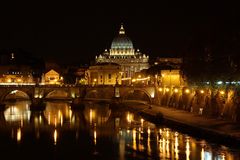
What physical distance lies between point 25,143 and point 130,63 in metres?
84.0

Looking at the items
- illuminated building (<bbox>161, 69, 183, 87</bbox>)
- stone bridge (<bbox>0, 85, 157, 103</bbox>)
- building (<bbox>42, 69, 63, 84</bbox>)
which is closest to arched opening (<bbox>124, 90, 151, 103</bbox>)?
stone bridge (<bbox>0, 85, 157, 103</bbox>)

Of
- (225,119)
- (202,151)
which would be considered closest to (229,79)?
(225,119)

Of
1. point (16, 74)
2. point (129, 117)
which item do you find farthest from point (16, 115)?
point (16, 74)

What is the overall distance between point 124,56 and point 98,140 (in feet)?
279

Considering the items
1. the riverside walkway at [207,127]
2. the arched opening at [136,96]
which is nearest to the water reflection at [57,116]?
the riverside walkway at [207,127]

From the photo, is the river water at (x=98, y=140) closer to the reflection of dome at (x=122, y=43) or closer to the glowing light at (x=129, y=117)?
the glowing light at (x=129, y=117)

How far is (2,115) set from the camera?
4472 centimetres

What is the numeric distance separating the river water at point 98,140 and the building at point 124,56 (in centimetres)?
6774

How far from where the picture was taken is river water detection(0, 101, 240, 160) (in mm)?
25047

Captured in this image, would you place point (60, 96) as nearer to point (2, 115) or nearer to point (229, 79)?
point (2, 115)

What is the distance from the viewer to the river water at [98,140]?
25047mm

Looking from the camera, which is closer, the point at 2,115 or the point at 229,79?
the point at 229,79

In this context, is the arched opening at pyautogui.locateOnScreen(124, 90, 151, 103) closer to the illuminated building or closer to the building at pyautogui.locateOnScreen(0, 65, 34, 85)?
the illuminated building

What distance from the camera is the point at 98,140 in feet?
99.2
